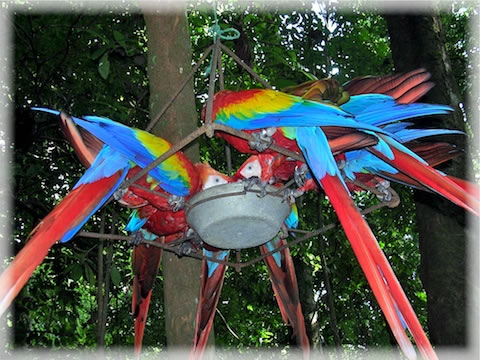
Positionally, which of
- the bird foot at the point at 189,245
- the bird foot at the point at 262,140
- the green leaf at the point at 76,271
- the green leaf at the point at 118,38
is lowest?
the bird foot at the point at 189,245

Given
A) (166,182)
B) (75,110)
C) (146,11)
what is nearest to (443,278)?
(166,182)

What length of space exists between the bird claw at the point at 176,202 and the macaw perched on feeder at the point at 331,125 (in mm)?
280

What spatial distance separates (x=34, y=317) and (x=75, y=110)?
1.64 meters

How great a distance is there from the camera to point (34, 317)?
3949 mm

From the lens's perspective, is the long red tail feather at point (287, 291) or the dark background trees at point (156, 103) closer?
the long red tail feather at point (287, 291)

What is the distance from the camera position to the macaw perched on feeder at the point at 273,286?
5.65ft

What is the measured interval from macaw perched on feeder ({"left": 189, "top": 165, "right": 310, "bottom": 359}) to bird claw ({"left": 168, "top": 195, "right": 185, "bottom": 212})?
23 cm

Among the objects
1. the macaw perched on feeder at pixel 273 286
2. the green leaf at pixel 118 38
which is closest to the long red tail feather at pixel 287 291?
the macaw perched on feeder at pixel 273 286

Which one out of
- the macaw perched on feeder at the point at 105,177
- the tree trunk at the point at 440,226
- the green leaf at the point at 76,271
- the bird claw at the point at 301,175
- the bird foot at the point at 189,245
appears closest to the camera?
the macaw perched on feeder at the point at 105,177

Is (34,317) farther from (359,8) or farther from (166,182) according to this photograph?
(359,8)

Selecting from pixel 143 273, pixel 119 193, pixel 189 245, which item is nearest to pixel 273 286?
pixel 189 245

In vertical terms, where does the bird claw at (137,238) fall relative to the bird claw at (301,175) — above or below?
below

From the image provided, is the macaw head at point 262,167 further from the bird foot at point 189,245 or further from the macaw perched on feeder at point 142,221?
the bird foot at point 189,245

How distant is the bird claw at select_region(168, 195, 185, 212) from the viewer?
152 cm
